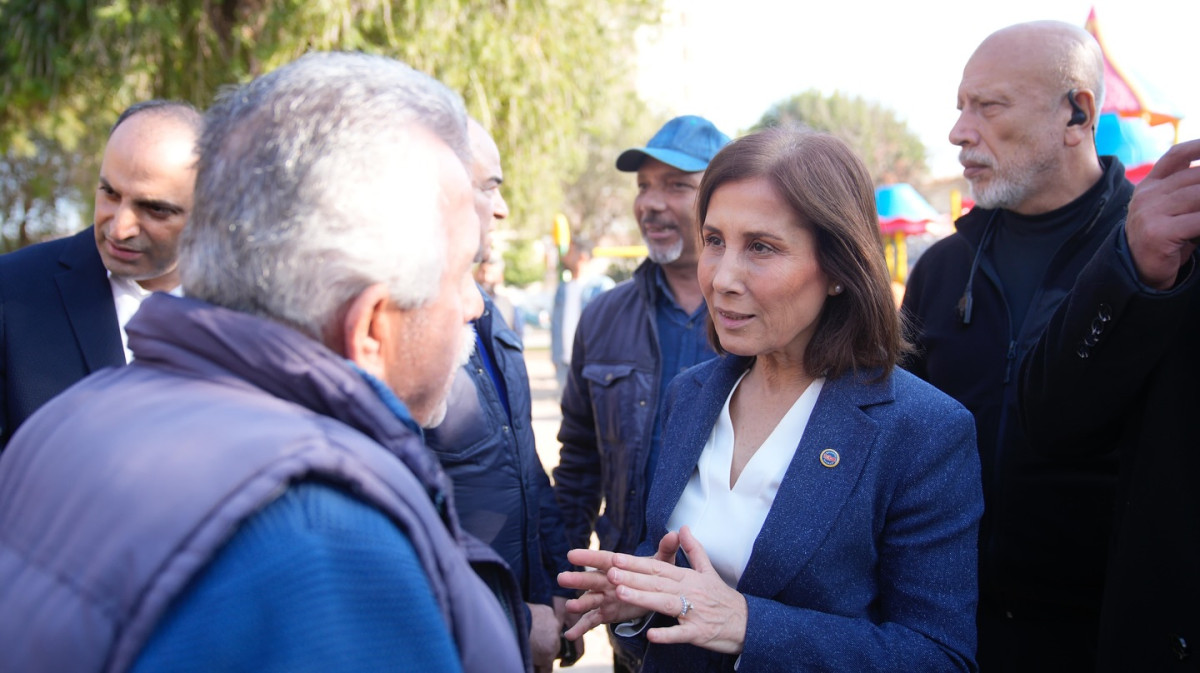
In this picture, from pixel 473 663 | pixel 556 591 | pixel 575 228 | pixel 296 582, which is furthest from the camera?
pixel 575 228

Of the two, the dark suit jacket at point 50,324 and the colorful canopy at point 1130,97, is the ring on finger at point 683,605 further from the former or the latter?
the colorful canopy at point 1130,97

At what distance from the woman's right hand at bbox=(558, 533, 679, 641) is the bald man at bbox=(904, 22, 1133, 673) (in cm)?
106

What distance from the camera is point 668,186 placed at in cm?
343

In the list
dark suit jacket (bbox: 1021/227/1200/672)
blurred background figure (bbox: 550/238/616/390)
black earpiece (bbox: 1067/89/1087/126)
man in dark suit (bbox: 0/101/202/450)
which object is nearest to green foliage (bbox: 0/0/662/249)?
blurred background figure (bbox: 550/238/616/390)

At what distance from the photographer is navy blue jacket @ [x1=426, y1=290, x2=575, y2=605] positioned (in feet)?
8.10

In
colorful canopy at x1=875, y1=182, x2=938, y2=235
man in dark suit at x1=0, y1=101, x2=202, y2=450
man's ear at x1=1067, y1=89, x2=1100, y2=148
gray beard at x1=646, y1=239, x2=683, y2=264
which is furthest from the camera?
colorful canopy at x1=875, y1=182, x2=938, y2=235

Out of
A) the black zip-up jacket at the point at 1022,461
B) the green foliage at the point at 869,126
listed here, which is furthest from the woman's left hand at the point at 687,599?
the green foliage at the point at 869,126

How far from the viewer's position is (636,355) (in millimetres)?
3086

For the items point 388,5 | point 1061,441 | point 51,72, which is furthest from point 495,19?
point 1061,441

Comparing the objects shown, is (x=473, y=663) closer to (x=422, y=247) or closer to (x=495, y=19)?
(x=422, y=247)

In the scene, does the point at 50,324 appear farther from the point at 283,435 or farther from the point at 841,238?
the point at 841,238

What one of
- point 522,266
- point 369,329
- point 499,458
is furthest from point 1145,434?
point 522,266

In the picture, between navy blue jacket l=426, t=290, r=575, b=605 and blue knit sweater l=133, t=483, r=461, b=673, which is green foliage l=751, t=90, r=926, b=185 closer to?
navy blue jacket l=426, t=290, r=575, b=605

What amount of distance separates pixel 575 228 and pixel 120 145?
3706cm
